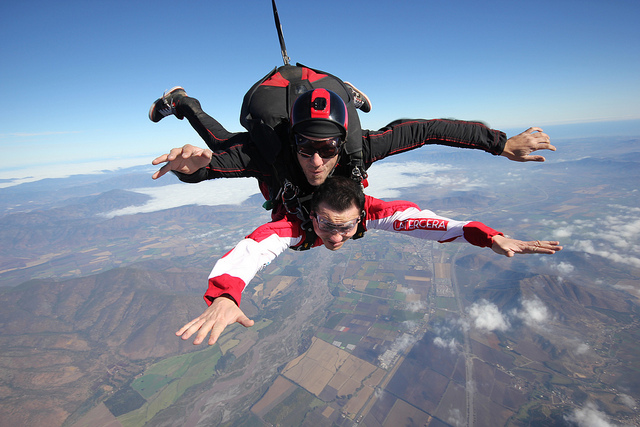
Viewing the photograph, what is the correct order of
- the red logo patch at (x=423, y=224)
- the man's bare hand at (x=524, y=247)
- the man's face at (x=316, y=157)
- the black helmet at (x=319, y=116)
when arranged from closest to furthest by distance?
the man's bare hand at (x=524, y=247) → the black helmet at (x=319, y=116) → the man's face at (x=316, y=157) → the red logo patch at (x=423, y=224)

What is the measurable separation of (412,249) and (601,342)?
41177mm

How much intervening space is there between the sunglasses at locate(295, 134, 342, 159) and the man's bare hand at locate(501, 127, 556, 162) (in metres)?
1.95

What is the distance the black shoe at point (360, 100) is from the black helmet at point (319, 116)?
5.93ft

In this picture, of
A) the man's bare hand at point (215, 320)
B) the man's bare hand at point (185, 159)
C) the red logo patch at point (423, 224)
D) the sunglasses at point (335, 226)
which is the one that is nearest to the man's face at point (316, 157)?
the sunglasses at point (335, 226)

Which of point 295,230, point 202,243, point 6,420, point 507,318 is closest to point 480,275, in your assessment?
point 507,318

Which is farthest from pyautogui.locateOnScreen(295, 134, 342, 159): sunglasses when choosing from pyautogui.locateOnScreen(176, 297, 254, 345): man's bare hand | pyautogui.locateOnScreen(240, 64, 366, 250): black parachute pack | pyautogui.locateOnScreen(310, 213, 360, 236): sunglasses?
pyautogui.locateOnScreen(176, 297, 254, 345): man's bare hand

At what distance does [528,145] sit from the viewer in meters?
3.04

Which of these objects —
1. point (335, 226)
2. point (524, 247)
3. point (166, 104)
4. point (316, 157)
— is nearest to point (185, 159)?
point (316, 157)

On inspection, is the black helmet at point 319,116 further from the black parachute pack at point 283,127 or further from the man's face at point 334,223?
the man's face at point 334,223

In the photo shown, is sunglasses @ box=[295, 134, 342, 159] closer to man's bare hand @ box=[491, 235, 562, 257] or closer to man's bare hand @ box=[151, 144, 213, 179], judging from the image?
man's bare hand @ box=[151, 144, 213, 179]

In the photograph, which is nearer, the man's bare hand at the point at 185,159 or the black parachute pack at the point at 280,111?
the man's bare hand at the point at 185,159

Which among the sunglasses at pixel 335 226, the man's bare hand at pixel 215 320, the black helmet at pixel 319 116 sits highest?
the black helmet at pixel 319 116

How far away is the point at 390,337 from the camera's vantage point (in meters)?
46.8

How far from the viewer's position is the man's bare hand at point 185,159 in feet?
7.41
